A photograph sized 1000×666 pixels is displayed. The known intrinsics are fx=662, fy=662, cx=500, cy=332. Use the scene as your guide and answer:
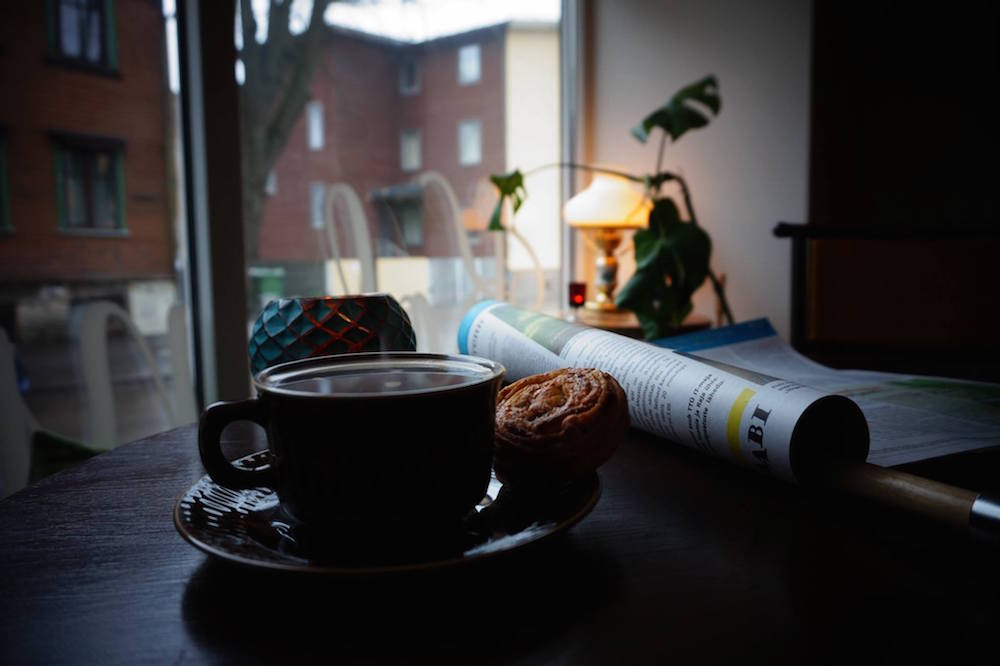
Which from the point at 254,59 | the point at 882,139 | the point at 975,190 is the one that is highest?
the point at 254,59

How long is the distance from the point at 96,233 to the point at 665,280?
121 centimetres

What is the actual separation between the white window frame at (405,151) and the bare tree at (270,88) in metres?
0.32

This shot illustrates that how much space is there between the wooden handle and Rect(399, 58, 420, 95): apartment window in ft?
5.78

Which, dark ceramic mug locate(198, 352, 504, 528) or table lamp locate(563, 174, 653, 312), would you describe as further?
table lamp locate(563, 174, 653, 312)

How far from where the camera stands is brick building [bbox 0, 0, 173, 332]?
1134 millimetres

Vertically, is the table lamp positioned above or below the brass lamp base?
above

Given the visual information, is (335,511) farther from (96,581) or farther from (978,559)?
(978,559)

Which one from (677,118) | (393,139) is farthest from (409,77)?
(677,118)

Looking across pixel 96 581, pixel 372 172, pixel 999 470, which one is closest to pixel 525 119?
pixel 372 172

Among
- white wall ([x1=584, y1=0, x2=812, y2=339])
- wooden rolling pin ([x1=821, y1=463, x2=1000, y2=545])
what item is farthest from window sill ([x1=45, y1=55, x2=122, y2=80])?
white wall ([x1=584, y1=0, x2=812, y2=339])

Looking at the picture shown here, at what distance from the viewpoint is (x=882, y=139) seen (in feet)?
6.11

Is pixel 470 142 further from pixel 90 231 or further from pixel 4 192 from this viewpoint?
pixel 4 192

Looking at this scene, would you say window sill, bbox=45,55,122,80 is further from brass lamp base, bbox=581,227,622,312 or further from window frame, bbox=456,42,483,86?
brass lamp base, bbox=581,227,622,312

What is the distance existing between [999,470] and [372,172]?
1.58 meters
